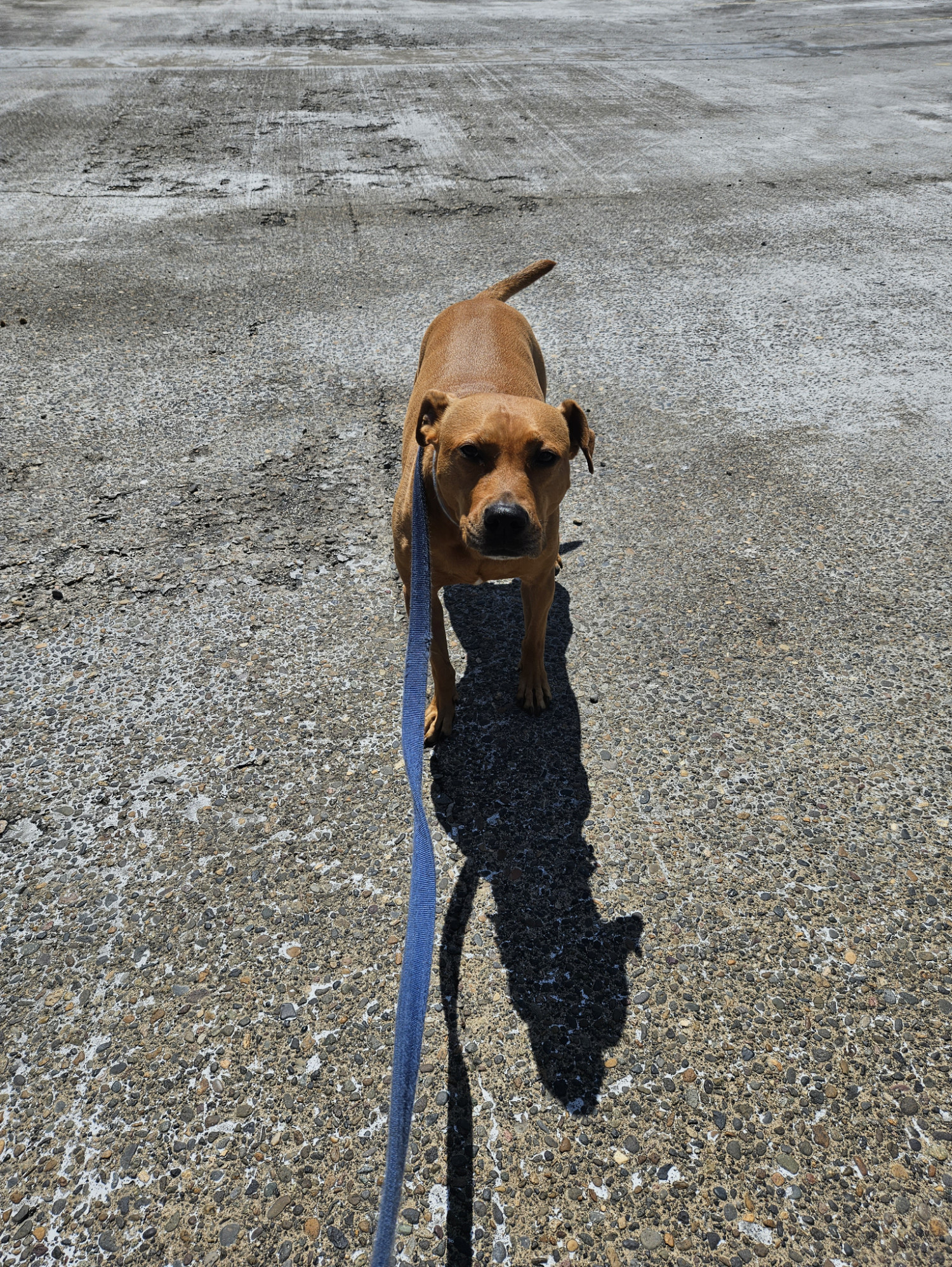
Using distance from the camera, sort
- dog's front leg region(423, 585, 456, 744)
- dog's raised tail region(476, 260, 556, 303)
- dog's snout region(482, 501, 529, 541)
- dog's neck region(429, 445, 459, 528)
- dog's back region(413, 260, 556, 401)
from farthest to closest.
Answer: dog's raised tail region(476, 260, 556, 303) → dog's back region(413, 260, 556, 401) → dog's front leg region(423, 585, 456, 744) → dog's neck region(429, 445, 459, 528) → dog's snout region(482, 501, 529, 541)

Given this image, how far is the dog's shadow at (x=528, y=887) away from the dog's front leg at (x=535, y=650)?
55mm

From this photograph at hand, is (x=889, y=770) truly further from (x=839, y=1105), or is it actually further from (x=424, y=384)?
(x=424, y=384)

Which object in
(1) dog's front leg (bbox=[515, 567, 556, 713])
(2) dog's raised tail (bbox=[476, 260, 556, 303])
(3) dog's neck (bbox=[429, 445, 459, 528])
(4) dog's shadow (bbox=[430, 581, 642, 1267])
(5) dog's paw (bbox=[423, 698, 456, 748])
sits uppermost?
(2) dog's raised tail (bbox=[476, 260, 556, 303])

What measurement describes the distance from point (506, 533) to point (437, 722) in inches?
36.3

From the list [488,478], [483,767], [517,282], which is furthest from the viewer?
[517,282]

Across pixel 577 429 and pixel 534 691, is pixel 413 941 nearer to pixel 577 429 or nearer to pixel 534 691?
pixel 534 691

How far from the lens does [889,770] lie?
282 cm

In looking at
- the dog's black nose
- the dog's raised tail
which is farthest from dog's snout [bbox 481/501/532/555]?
the dog's raised tail

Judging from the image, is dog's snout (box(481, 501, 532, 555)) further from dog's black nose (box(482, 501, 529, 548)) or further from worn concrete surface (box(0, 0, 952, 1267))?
worn concrete surface (box(0, 0, 952, 1267))

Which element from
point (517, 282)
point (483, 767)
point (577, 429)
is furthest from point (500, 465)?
point (517, 282)

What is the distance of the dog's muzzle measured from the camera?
2291 millimetres

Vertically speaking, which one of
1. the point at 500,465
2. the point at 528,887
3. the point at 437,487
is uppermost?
the point at 500,465

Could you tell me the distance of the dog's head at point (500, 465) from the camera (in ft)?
7.63

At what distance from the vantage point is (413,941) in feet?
5.62
